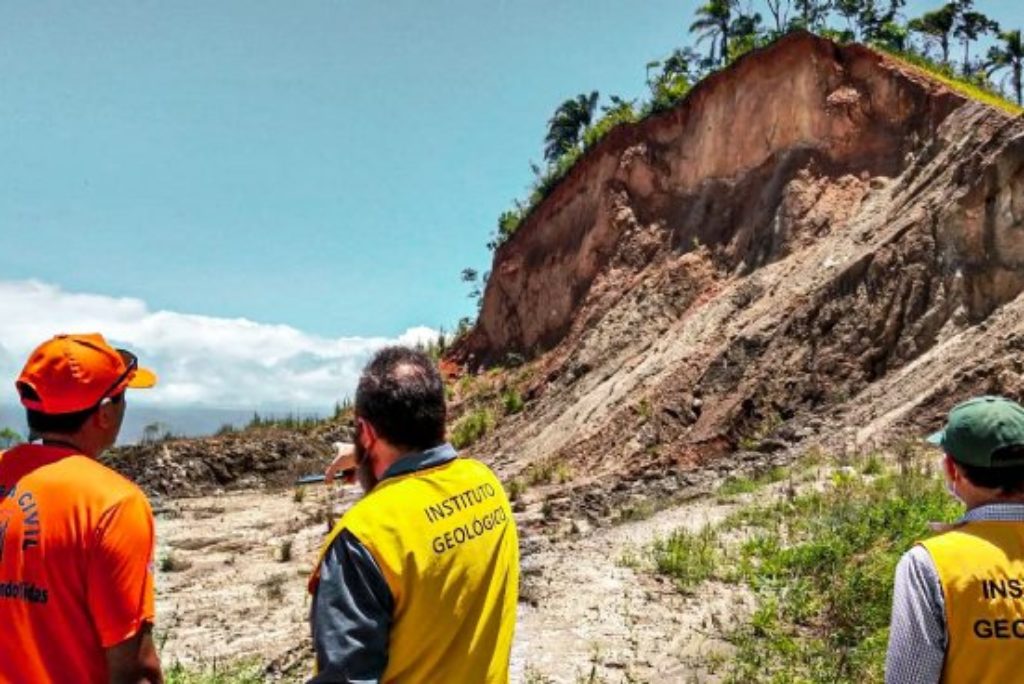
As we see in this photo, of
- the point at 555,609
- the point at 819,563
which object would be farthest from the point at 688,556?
the point at 555,609

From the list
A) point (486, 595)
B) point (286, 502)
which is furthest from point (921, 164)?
point (486, 595)

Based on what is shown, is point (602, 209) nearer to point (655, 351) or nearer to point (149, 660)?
point (655, 351)

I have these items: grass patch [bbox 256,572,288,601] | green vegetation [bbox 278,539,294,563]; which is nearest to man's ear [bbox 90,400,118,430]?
grass patch [bbox 256,572,288,601]

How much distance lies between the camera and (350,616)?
2.28m

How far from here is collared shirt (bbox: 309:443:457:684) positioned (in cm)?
227

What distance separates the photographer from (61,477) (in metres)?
2.66

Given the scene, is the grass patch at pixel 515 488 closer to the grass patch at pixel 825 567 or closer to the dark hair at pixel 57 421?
the grass patch at pixel 825 567

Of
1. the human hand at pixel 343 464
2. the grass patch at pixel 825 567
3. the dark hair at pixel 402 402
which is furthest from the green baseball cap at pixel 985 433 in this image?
the grass patch at pixel 825 567

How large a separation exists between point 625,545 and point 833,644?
122 inches

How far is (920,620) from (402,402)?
1545 mm

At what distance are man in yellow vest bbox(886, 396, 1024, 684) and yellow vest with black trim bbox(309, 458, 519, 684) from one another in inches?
44.7

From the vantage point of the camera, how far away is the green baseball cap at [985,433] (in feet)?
8.66

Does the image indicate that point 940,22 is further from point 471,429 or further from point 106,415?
point 106,415

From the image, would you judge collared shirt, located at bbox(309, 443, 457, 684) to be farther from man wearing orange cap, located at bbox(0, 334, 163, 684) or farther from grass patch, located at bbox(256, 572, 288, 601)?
grass patch, located at bbox(256, 572, 288, 601)
